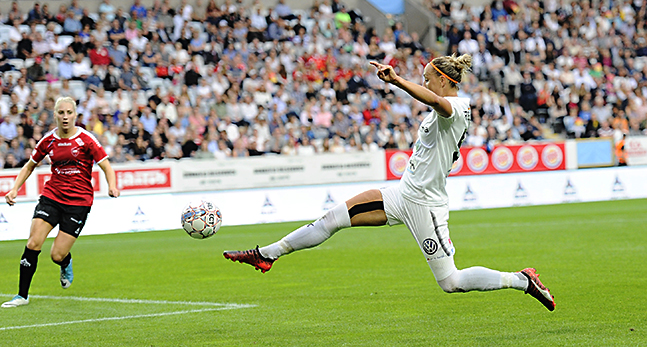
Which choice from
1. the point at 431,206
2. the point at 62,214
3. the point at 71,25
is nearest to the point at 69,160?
the point at 62,214

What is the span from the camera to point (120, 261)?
13500 millimetres

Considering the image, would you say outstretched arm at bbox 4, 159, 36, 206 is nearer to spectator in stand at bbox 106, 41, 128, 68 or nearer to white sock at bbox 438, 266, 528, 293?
white sock at bbox 438, 266, 528, 293

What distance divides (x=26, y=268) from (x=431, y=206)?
4554 millimetres

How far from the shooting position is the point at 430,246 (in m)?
6.73

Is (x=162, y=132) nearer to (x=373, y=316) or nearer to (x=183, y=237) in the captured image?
(x=183, y=237)

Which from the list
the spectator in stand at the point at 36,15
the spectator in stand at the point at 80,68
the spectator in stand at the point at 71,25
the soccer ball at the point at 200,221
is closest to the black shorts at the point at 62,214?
the soccer ball at the point at 200,221

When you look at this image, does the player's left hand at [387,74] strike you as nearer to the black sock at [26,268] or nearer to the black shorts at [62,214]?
the black shorts at [62,214]

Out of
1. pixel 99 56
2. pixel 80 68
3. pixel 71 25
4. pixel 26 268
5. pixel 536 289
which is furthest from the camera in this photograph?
pixel 71 25

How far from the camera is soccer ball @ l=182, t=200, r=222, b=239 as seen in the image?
808 cm

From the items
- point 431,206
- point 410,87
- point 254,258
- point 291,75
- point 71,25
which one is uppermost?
point 71,25

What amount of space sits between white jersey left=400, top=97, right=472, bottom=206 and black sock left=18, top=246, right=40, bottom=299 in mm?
4301

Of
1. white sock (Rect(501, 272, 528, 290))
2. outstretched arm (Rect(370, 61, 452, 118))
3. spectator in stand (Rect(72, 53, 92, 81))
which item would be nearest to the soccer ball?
white sock (Rect(501, 272, 528, 290))

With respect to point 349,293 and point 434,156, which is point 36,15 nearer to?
point 349,293

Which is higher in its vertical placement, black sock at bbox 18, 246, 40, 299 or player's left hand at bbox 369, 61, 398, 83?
player's left hand at bbox 369, 61, 398, 83
